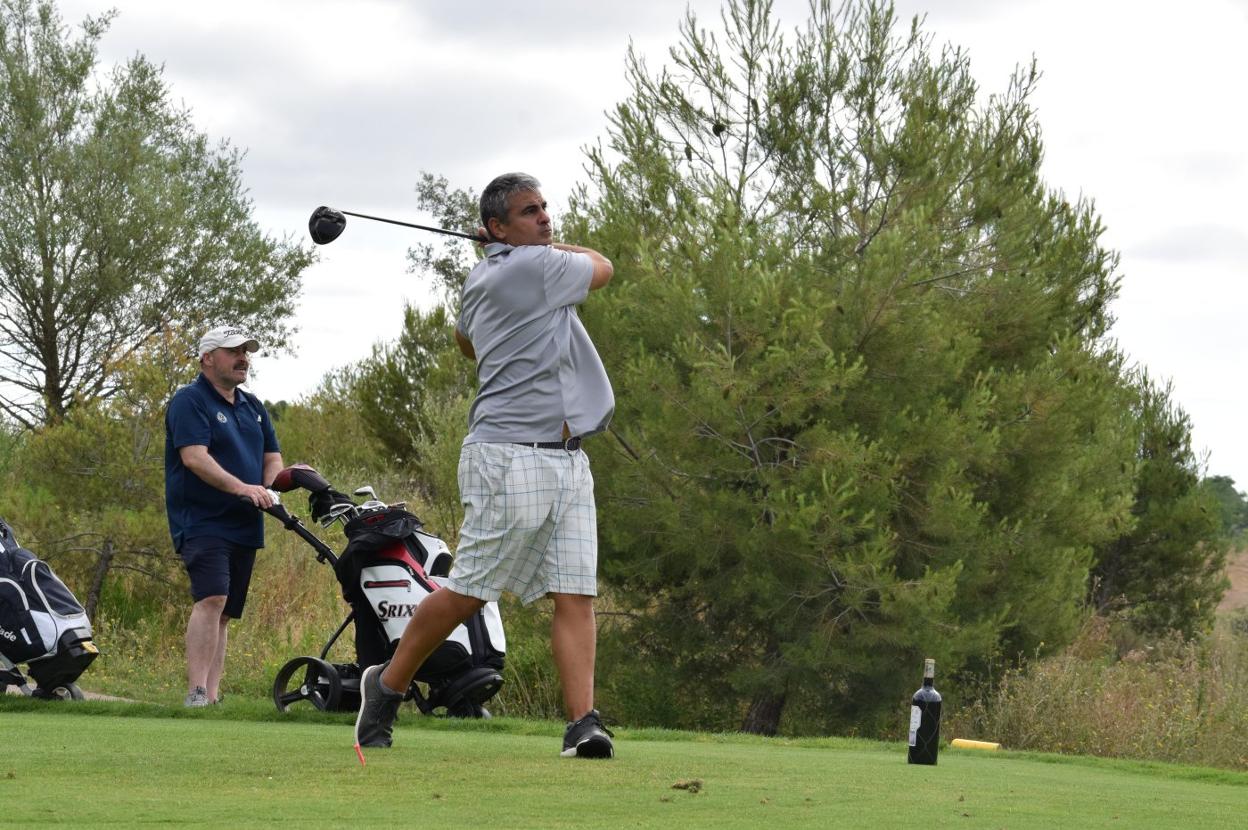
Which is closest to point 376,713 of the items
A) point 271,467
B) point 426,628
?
point 426,628

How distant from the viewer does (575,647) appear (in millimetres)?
5504

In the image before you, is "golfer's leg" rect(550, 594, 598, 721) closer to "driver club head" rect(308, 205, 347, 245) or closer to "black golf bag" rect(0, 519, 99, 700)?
"driver club head" rect(308, 205, 347, 245)

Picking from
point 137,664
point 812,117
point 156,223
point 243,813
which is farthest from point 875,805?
point 156,223

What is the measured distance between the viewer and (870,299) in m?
13.1

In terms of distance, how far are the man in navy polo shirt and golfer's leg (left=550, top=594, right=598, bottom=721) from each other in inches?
107

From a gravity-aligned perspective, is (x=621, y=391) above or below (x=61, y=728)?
above

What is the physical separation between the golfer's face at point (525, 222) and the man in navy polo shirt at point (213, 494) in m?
2.76

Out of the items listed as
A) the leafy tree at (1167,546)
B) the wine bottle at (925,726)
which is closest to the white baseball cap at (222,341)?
the wine bottle at (925,726)

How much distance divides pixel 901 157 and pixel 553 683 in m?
5.50

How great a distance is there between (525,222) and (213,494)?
321 centimetres

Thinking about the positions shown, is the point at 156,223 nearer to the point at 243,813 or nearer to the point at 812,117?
the point at 812,117

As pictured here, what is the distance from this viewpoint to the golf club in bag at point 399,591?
764 centimetres

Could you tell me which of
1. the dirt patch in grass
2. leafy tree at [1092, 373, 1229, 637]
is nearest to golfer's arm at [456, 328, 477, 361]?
leafy tree at [1092, 373, 1229, 637]

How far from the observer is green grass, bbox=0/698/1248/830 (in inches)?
155
